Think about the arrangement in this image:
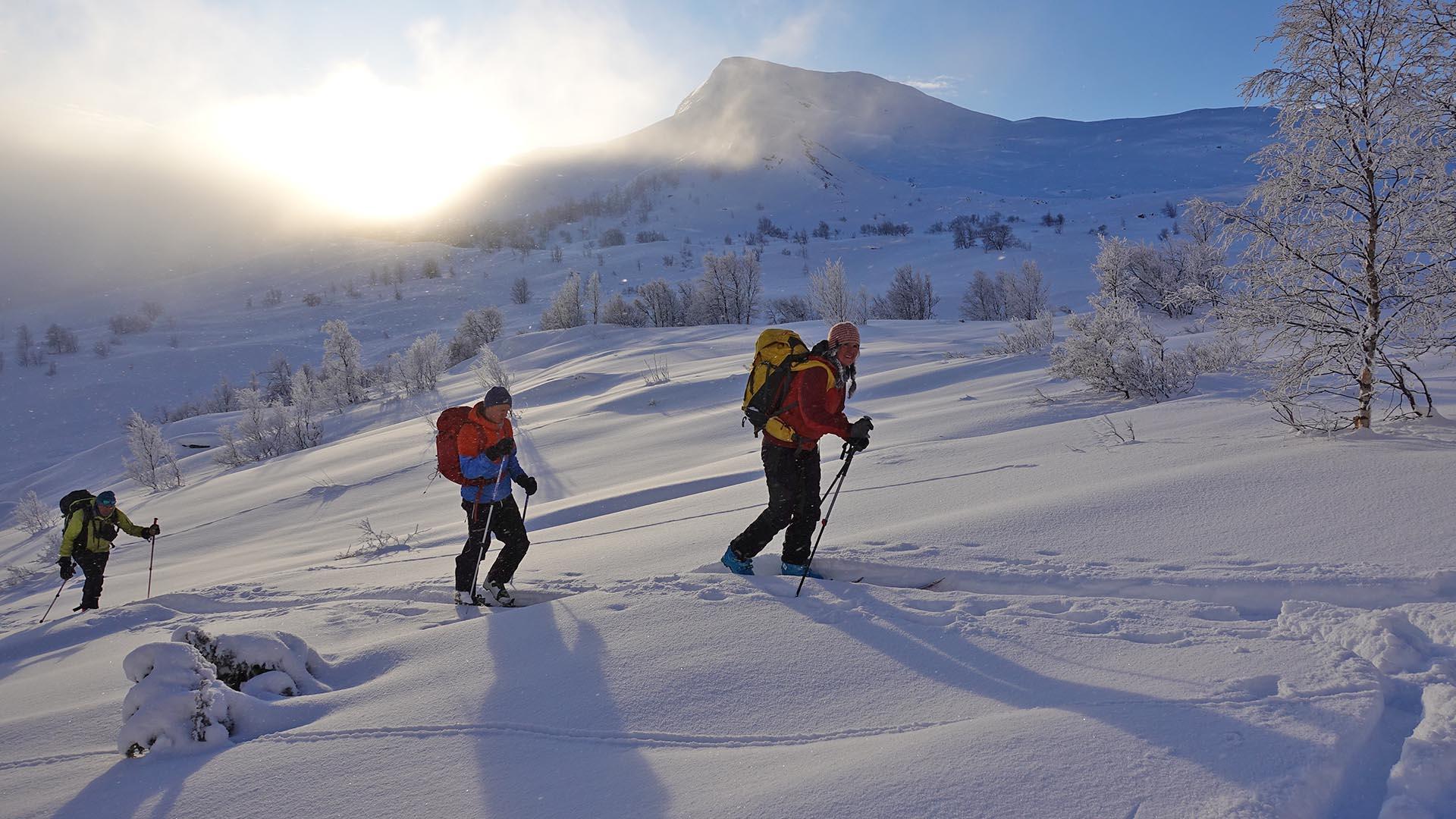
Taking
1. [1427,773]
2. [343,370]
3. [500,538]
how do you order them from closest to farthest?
1. [1427,773]
2. [500,538]
3. [343,370]

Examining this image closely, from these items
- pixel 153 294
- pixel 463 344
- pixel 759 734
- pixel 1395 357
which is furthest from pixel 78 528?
pixel 153 294

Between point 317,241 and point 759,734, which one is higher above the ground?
point 317,241

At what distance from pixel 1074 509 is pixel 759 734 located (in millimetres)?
3181

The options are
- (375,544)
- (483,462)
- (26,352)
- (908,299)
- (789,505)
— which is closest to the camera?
(789,505)

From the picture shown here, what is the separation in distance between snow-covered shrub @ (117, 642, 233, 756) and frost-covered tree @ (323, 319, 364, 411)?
31.1 metres

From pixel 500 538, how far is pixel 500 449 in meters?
0.73

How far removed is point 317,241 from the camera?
351 feet

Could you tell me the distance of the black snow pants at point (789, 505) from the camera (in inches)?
174

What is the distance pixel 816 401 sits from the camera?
410 cm

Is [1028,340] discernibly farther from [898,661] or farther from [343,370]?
[343,370]

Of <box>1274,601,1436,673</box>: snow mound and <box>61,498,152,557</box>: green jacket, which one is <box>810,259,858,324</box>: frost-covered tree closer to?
<box>61,498,152,557</box>: green jacket

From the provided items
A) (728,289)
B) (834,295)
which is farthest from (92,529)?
(728,289)

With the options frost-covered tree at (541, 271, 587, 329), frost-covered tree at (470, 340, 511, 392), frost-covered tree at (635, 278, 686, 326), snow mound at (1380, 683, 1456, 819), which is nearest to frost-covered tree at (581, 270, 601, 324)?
frost-covered tree at (541, 271, 587, 329)

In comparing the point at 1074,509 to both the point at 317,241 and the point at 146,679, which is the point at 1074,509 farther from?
the point at 317,241
